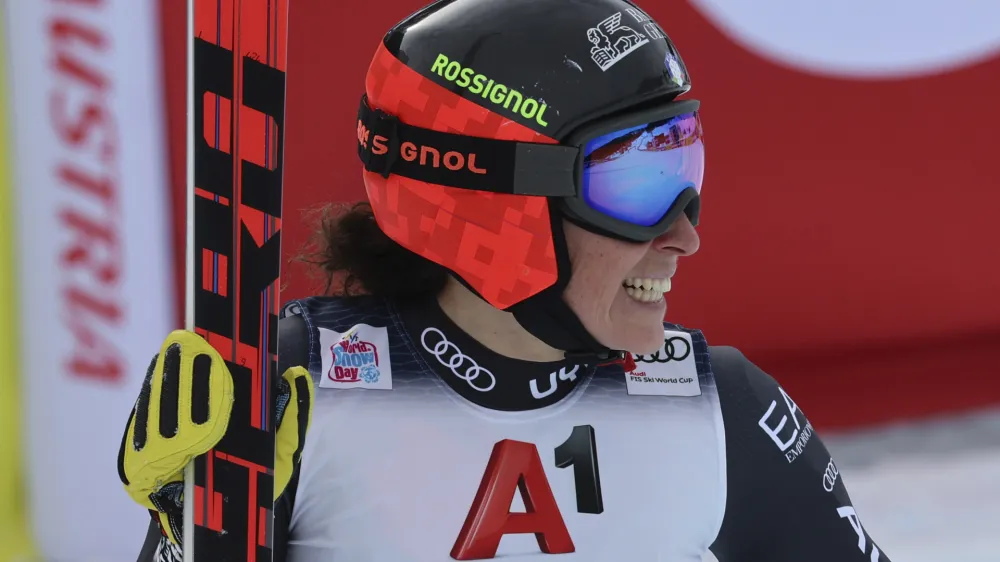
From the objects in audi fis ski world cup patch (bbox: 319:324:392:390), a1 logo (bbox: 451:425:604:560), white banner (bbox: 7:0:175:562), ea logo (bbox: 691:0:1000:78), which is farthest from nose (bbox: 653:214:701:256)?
ea logo (bbox: 691:0:1000:78)

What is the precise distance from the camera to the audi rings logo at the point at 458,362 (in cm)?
179

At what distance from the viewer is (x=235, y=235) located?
1.48m

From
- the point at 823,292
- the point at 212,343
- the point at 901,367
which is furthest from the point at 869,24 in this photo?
the point at 212,343

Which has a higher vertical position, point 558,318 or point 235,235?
point 235,235

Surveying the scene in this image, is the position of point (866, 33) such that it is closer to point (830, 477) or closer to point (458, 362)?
point (830, 477)

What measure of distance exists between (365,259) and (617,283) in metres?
0.44

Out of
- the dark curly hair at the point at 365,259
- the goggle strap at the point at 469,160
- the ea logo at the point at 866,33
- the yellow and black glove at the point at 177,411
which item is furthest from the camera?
the ea logo at the point at 866,33

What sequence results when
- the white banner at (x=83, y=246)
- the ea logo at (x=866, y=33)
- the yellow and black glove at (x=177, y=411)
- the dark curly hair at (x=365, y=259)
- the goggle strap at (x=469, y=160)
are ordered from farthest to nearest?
the ea logo at (x=866, y=33), the white banner at (x=83, y=246), the dark curly hair at (x=365, y=259), the goggle strap at (x=469, y=160), the yellow and black glove at (x=177, y=411)

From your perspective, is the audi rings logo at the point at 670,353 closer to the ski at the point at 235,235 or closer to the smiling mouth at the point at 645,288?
the smiling mouth at the point at 645,288

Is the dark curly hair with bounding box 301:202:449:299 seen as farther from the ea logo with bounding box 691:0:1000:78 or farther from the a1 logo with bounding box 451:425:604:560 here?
the ea logo with bounding box 691:0:1000:78

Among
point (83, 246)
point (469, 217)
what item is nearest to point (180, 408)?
point (469, 217)

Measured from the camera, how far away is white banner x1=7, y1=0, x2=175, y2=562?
3250mm

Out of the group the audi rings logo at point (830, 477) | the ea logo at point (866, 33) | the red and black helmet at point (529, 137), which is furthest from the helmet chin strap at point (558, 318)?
the ea logo at point (866, 33)

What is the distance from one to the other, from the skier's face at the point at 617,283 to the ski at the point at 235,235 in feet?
1.45
